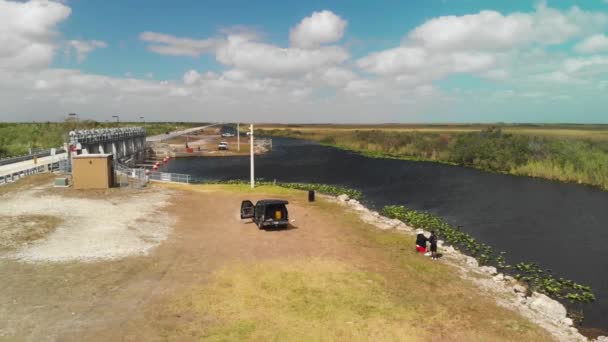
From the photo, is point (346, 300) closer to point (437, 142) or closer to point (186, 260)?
point (186, 260)

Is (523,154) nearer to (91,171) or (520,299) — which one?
(520,299)

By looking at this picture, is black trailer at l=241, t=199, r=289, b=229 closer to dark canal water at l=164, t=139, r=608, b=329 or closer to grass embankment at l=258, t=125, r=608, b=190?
dark canal water at l=164, t=139, r=608, b=329

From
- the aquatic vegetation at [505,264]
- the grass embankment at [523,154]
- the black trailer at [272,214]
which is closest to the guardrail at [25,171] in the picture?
the black trailer at [272,214]

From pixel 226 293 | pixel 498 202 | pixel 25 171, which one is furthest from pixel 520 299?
pixel 25 171

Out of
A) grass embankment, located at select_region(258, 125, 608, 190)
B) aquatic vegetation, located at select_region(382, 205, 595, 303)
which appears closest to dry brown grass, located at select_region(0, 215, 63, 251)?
aquatic vegetation, located at select_region(382, 205, 595, 303)

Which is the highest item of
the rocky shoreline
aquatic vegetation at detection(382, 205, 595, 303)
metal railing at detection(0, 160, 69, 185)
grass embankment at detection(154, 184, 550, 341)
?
metal railing at detection(0, 160, 69, 185)
